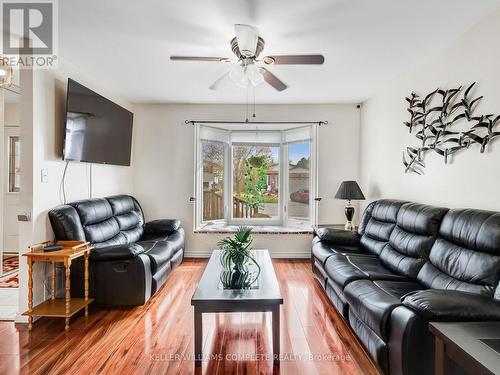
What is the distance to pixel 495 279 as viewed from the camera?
175cm

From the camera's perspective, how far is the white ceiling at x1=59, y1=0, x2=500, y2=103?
2051 millimetres

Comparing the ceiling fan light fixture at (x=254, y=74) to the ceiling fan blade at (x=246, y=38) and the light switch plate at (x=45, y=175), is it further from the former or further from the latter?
the light switch plate at (x=45, y=175)

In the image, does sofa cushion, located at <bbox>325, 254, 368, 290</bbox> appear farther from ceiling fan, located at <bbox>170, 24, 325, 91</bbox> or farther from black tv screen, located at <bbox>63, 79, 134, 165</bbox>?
black tv screen, located at <bbox>63, 79, 134, 165</bbox>

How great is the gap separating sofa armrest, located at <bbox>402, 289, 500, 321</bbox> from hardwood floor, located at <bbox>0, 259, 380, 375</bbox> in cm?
74

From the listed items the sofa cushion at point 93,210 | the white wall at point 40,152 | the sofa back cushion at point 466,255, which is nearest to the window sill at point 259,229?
the sofa cushion at point 93,210

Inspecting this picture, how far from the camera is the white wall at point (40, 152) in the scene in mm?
2551

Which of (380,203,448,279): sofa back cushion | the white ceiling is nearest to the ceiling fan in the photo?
the white ceiling

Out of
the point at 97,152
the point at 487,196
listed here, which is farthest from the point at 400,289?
the point at 97,152

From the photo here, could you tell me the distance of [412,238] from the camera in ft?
8.38

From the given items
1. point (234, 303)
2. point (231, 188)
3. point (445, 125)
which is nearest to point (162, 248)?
point (234, 303)

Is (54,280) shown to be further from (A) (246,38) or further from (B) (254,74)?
(A) (246,38)

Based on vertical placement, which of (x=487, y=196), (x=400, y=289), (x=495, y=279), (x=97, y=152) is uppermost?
(x=97, y=152)

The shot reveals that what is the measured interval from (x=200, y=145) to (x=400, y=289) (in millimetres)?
3537

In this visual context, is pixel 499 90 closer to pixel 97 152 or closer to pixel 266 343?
pixel 266 343
